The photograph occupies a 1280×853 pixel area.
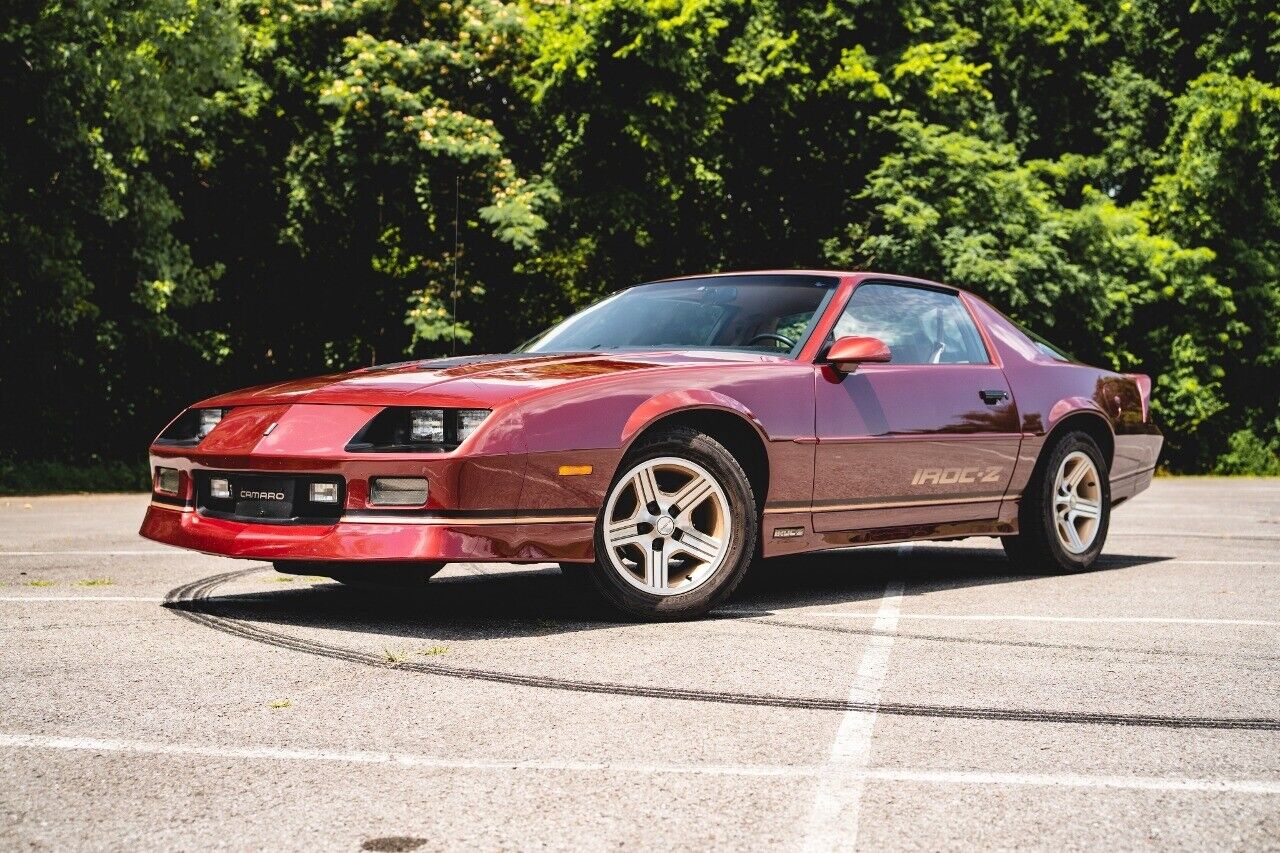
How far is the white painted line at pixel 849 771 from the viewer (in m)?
3.02

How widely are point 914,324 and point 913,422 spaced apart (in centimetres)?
68

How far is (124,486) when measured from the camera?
792 inches

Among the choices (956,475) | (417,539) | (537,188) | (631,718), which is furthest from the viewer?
(537,188)

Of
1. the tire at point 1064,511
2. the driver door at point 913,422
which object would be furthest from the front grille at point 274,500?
the tire at point 1064,511

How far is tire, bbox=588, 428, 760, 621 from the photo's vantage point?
5.76 m

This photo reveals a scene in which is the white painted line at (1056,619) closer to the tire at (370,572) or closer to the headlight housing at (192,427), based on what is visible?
the tire at (370,572)

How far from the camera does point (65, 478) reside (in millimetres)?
19812

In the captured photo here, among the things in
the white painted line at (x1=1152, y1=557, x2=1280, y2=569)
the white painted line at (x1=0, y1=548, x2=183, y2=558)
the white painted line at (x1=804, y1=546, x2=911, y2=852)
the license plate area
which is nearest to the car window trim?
the white painted line at (x1=1152, y1=557, x2=1280, y2=569)

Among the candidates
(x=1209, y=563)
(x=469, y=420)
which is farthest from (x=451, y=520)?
(x=1209, y=563)

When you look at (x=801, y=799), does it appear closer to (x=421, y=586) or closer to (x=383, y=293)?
(x=421, y=586)

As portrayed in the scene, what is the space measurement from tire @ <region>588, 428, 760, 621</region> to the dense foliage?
15195 mm

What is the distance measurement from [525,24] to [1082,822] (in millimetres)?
22699

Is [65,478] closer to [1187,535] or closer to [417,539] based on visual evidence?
[1187,535]

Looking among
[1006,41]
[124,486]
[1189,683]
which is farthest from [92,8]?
[1006,41]
